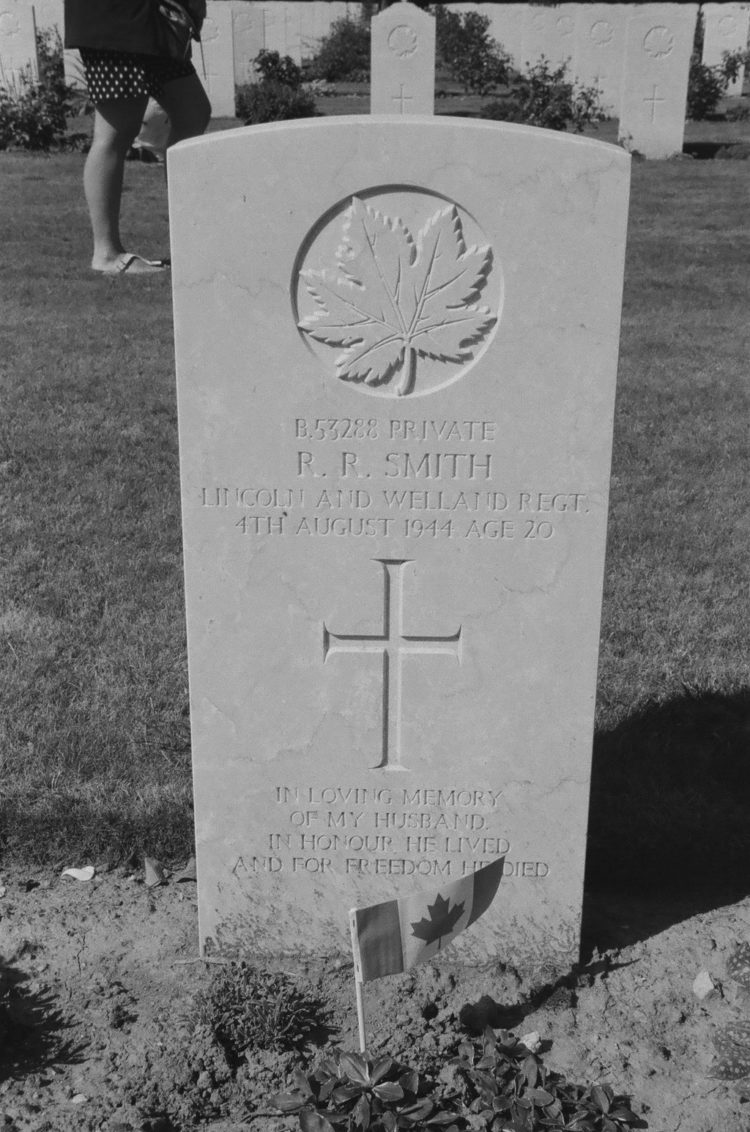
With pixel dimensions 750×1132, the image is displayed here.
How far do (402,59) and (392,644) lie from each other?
13.5 metres

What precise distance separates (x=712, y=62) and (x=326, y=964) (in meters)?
27.5

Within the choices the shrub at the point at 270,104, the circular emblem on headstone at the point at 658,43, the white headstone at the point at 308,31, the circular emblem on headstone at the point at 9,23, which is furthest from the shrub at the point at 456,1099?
the white headstone at the point at 308,31

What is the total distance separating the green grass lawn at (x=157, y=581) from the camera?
3125mm

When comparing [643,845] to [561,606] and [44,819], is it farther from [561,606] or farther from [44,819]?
[44,819]

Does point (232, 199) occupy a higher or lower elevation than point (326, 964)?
higher

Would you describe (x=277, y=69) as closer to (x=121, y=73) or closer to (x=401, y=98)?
(x=401, y=98)

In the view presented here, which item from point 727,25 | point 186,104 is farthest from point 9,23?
point 727,25

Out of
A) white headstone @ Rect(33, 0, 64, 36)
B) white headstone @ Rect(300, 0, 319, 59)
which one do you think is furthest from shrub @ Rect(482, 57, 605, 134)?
white headstone @ Rect(300, 0, 319, 59)

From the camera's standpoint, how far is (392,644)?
258 cm

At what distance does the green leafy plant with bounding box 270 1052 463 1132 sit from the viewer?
7.29 ft

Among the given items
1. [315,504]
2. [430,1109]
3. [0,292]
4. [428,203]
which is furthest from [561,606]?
[0,292]

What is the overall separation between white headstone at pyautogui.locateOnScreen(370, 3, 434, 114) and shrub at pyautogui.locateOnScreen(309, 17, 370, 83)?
14042 mm

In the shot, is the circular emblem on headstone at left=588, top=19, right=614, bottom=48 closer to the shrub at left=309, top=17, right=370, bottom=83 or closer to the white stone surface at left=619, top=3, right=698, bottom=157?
the white stone surface at left=619, top=3, right=698, bottom=157

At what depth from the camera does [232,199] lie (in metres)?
2.24
